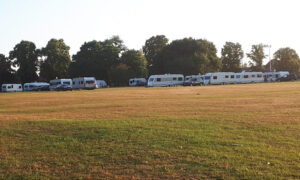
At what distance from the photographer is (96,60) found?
94250 millimetres

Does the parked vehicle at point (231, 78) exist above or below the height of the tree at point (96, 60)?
below

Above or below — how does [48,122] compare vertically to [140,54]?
below

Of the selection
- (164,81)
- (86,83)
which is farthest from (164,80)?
(86,83)

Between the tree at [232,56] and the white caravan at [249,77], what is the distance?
28.2 meters

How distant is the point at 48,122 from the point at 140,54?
78.2 meters

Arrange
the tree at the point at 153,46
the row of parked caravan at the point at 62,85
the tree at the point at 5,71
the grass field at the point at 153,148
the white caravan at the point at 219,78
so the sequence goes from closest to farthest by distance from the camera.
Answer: the grass field at the point at 153,148 → the row of parked caravan at the point at 62,85 → the white caravan at the point at 219,78 → the tree at the point at 5,71 → the tree at the point at 153,46

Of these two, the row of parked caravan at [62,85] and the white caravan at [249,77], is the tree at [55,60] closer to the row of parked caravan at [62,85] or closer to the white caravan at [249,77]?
the row of parked caravan at [62,85]

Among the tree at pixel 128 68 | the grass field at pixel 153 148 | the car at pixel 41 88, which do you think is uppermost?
the tree at pixel 128 68

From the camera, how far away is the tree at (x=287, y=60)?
379 ft

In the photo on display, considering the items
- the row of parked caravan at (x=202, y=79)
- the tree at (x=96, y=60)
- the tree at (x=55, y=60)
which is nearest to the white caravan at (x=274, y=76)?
the row of parked caravan at (x=202, y=79)

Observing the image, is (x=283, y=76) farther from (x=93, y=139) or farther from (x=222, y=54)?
(x=93, y=139)

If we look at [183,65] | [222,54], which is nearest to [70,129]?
[183,65]

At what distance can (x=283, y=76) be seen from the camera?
87500 millimetres

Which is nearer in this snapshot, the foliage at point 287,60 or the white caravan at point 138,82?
the white caravan at point 138,82
